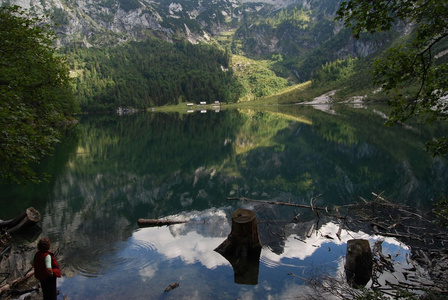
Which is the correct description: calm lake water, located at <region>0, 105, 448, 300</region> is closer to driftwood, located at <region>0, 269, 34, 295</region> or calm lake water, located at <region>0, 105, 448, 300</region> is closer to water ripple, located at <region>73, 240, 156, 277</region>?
water ripple, located at <region>73, 240, 156, 277</region>

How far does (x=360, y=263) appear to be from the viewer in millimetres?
12555

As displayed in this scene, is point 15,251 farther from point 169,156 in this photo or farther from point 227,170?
point 169,156

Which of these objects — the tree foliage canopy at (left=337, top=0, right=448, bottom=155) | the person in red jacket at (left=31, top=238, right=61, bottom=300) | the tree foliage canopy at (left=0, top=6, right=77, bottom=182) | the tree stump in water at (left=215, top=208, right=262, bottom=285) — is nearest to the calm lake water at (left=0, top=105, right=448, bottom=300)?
the tree stump in water at (left=215, top=208, right=262, bottom=285)

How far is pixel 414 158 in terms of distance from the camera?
41125mm

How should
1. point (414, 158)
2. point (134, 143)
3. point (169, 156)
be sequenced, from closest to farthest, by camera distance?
1. point (414, 158)
2. point (169, 156)
3. point (134, 143)

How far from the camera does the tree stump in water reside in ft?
49.0

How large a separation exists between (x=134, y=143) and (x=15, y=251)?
54.3 metres

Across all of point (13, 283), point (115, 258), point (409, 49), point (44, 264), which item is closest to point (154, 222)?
point (115, 258)

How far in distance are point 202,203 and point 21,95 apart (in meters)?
16.3

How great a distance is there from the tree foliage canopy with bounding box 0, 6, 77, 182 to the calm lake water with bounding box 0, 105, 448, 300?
19.9 feet

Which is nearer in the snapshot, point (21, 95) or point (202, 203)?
point (21, 95)

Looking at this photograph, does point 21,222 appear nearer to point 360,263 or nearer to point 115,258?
point 115,258

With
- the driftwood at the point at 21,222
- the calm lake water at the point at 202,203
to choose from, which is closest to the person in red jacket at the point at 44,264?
the calm lake water at the point at 202,203

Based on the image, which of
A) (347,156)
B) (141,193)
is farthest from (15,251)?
(347,156)
